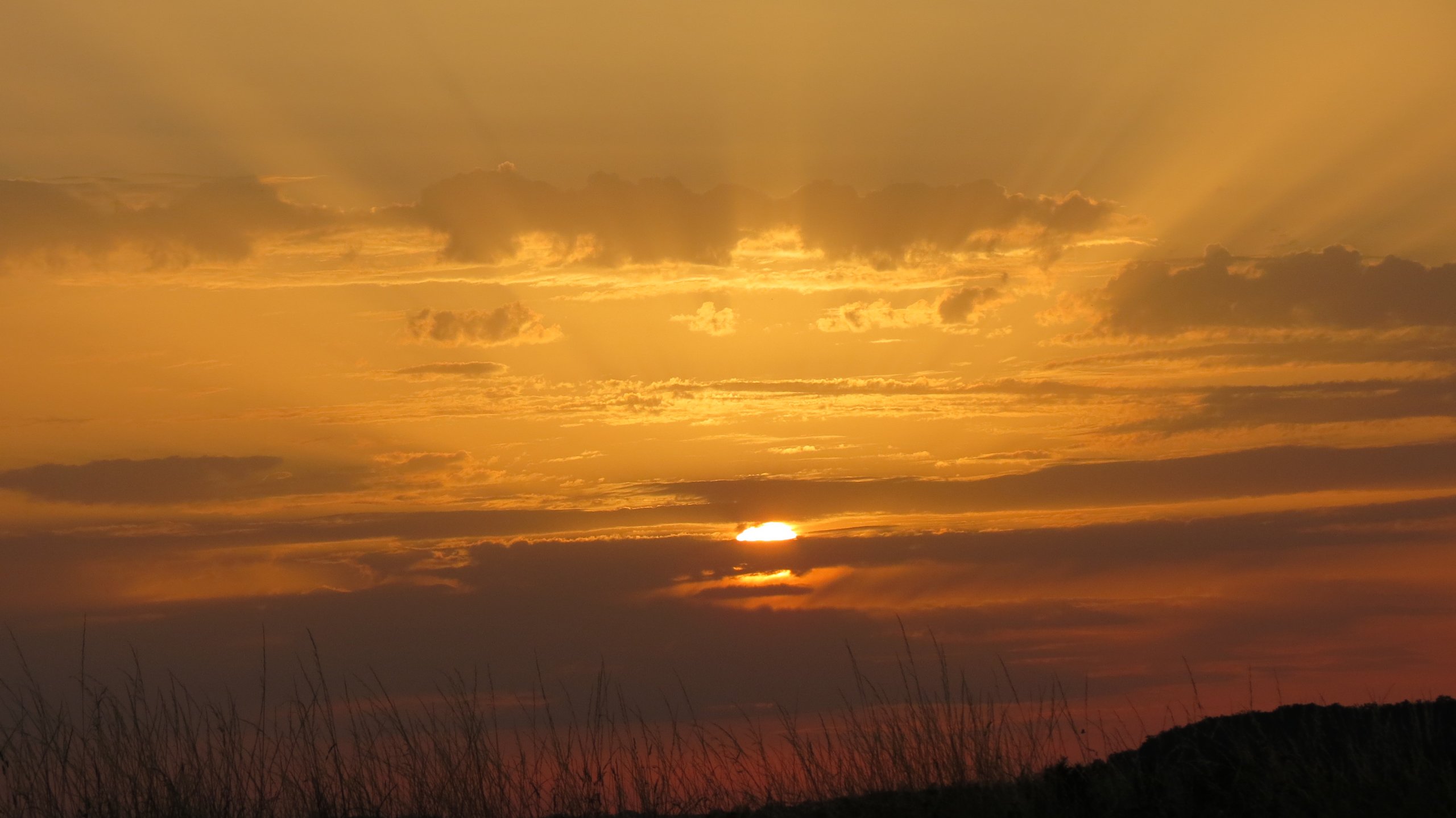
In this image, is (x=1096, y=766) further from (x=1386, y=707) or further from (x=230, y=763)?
(x=230, y=763)

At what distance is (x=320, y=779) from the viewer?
14766 mm

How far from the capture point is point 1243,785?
1309 centimetres

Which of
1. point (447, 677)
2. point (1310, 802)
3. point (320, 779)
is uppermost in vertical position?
point (447, 677)

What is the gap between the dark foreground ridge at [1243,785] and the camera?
12414mm

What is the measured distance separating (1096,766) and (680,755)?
16.0ft

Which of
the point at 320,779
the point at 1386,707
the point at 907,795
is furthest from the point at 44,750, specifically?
the point at 1386,707

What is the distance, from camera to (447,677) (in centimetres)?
1611

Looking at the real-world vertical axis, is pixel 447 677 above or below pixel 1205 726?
above

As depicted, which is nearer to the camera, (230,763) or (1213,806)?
(1213,806)

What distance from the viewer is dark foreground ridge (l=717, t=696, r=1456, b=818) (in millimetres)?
12414

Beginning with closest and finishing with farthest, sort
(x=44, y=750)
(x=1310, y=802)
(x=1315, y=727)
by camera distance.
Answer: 1. (x=1310, y=802)
2. (x=44, y=750)
3. (x=1315, y=727)

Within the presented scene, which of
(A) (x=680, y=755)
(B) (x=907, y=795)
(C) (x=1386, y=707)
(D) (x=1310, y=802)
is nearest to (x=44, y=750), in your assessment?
(A) (x=680, y=755)

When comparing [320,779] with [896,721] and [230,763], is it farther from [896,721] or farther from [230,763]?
[896,721]

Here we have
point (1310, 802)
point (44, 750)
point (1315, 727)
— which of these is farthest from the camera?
point (1315, 727)
